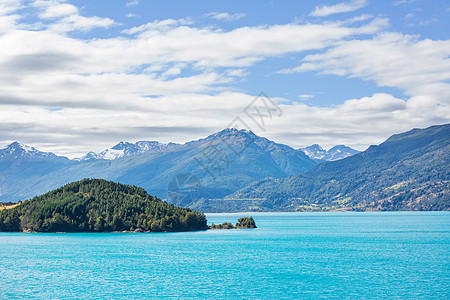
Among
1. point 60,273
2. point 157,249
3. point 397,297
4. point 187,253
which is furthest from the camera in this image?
point 157,249

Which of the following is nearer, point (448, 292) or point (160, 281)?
point (448, 292)

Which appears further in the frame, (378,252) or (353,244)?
(353,244)

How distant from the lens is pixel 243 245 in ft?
565

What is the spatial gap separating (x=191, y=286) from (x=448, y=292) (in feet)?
144

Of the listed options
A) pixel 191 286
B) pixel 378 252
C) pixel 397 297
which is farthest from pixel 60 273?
pixel 378 252

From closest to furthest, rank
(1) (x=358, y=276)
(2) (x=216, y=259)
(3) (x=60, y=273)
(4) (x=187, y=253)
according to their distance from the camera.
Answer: (1) (x=358, y=276)
(3) (x=60, y=273)
(2) (x=216, y=259)
(4) (x=187, y=253)

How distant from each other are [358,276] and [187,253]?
5847cm

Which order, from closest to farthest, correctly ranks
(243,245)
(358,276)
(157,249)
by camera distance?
1. (358,276)
2. (157,249)
3. (243,245)

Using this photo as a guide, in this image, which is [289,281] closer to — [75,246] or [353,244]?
[353,244]

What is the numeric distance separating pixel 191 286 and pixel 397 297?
117ft

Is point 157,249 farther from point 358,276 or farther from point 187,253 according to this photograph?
point 358,276

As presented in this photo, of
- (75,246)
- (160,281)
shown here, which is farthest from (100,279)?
(75,246)

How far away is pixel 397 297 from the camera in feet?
258

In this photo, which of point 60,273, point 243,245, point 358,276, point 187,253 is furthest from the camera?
point 243,245
